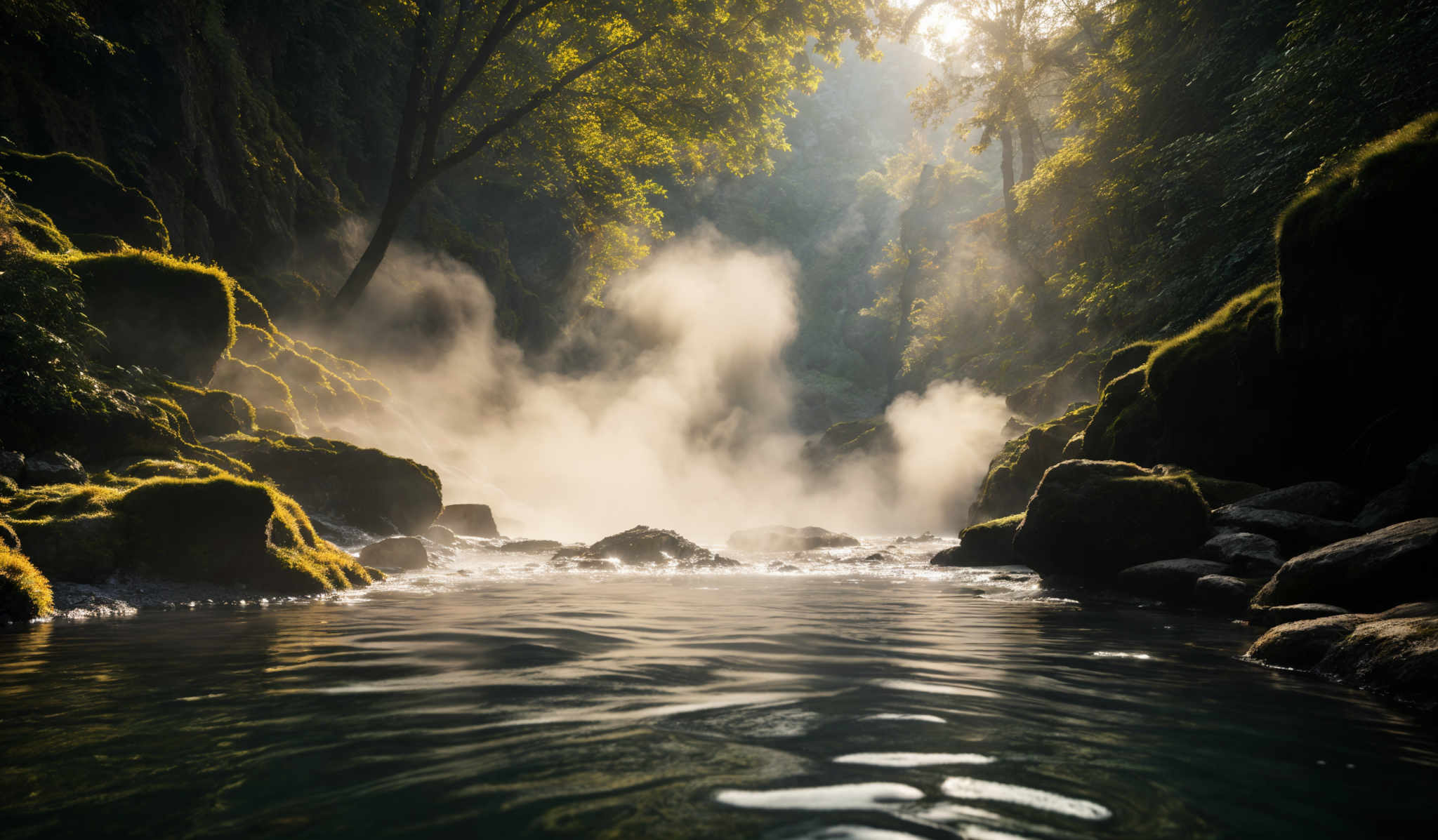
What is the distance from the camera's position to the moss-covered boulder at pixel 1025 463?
19.1 metres

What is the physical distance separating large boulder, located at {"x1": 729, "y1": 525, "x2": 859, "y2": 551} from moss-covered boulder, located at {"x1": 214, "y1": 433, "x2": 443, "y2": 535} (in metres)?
9.99

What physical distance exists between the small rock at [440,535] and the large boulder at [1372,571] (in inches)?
548

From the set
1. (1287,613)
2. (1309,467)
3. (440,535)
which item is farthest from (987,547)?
(440,535)

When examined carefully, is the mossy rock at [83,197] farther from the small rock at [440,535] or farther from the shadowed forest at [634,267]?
the small rock at [440,535]

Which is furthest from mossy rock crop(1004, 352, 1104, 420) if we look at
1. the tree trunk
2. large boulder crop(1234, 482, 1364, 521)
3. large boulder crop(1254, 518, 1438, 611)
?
the tree trunk

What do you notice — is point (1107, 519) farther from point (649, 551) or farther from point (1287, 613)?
point (649, 551)

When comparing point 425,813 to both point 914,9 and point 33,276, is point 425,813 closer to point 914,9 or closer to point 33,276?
point 33,276

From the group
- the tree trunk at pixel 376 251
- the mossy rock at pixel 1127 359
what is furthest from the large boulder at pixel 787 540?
the tree trunk at pixel 376 251

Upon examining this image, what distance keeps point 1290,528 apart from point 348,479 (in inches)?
580

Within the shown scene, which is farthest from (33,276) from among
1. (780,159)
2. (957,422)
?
(780,159)

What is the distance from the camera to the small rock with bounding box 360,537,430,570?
11.3 m

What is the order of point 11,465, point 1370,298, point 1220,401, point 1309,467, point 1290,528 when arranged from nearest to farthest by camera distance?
1. point 11,465
2. point 1370,298
3. point 1290,528
4. point 1309,467
5. point 1220,401

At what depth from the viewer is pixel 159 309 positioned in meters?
11.7

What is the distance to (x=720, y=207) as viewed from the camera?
3123 inches
